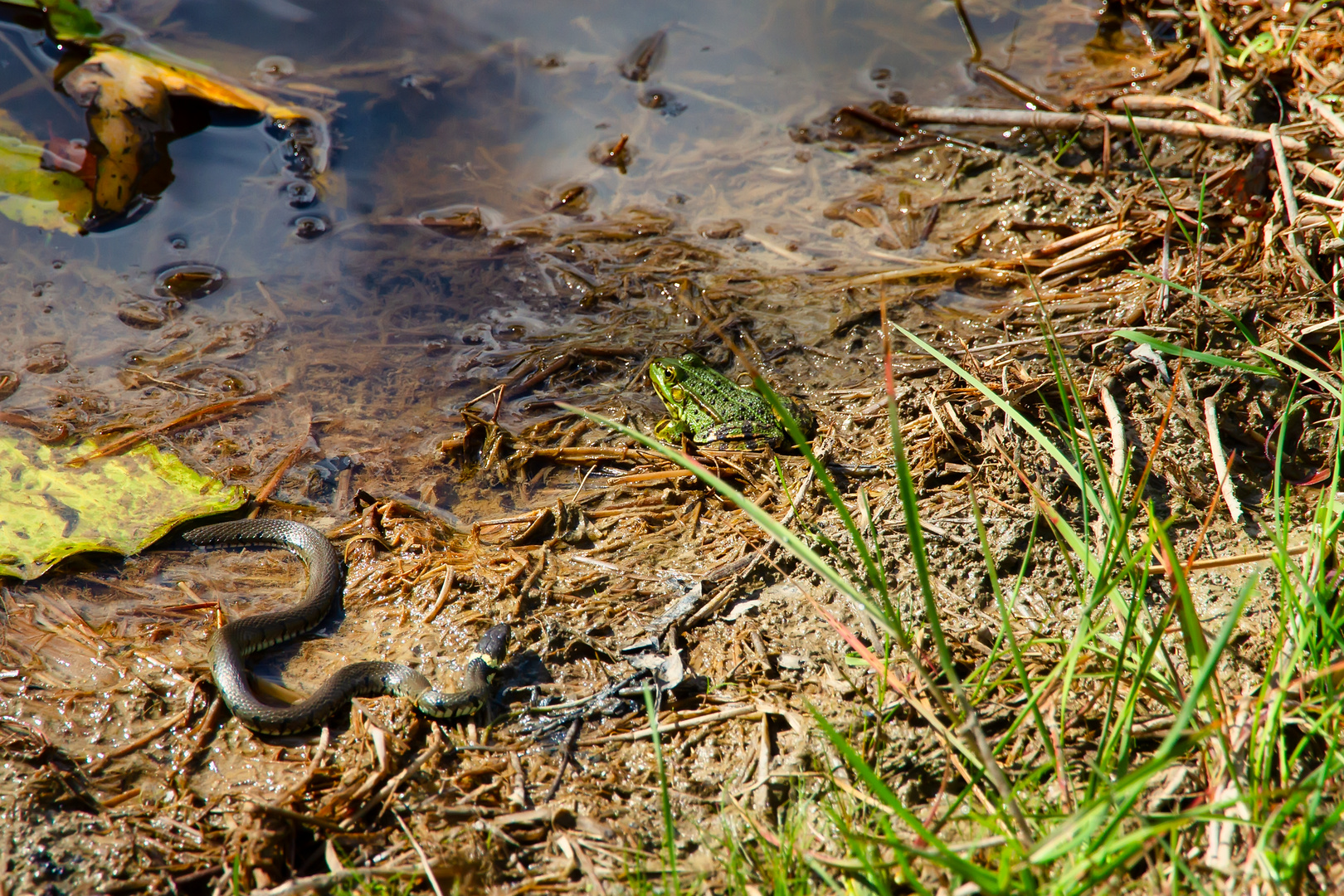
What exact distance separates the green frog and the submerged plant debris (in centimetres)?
17

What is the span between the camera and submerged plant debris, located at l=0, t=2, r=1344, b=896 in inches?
95.7

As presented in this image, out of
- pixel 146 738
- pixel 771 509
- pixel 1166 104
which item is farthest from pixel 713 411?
pixel 1166 104

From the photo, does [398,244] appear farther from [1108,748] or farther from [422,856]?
[1108,748]

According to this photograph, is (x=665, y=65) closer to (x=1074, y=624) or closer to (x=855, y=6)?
(x=855, y=6)

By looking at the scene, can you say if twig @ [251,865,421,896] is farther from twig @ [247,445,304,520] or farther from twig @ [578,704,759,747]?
twig @ [247,445,304,520]

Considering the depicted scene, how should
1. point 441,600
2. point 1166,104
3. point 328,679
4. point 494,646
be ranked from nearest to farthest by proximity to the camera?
point 494,646 → point 328,679 → point 441,600 → point 1166,104

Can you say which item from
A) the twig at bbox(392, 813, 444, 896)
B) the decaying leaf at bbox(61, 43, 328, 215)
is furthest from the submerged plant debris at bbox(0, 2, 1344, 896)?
the decaying leaf at bbox(61, 43, 328, 215)

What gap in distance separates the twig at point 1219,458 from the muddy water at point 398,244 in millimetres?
2025

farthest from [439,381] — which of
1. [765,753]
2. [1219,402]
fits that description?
[1219,402]

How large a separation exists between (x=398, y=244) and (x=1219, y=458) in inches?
233

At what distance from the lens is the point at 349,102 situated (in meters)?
7.54

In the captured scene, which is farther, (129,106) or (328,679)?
(129,106)

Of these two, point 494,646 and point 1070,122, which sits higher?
point 1070,122

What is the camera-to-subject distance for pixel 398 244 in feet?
21.4
